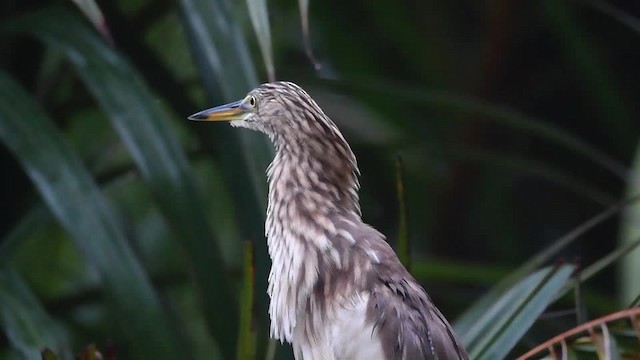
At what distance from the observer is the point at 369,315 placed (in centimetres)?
142

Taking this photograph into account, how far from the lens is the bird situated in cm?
141

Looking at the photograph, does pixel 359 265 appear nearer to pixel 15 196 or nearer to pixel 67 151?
pixel 67 151

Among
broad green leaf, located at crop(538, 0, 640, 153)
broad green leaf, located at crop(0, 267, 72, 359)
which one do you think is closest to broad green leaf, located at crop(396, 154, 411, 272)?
broad green leaf, located at crop(0, 267, 72, 359)

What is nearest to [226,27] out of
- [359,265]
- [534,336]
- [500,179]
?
[359,265]

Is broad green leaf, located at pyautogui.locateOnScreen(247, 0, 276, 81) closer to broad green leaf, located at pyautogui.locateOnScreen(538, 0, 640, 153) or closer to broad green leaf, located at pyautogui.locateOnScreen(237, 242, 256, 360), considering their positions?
broad green leaf, located at pyautogui.locateOnScreen(237, 242, 256, 360)

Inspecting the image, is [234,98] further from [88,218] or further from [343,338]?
[343,338]

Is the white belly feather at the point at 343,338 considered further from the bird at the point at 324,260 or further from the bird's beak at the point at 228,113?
the bird's beak at the point at 228,113

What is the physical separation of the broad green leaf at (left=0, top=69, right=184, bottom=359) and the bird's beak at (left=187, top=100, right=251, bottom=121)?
0.20 m

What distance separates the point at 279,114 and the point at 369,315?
1.06 ft

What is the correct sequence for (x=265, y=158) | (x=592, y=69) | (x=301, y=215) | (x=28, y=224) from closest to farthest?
1. (x=301, y=215)
2. (x=265, y=158)
3. (x=28, y=224)
4. (x=592, y=69)

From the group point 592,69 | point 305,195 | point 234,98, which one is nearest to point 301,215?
point 305,195

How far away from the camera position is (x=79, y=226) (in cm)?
163

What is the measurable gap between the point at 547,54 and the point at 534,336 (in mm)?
1290

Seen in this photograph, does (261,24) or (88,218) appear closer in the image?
(261,24)
